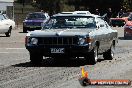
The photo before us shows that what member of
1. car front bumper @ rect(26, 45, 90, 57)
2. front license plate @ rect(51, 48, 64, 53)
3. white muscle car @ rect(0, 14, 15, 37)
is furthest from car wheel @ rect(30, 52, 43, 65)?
white muscle car @ rect(0, 14, 15, 37)

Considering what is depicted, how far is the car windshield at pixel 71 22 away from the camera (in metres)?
15.3

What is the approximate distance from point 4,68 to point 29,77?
7.57 ft

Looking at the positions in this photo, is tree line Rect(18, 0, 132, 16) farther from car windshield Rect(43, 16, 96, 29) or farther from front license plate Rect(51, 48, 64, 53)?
front license plate Rect(51, 48, 64, 53)

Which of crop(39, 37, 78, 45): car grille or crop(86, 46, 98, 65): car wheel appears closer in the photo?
crop(39, 37, 78, 45): car grille

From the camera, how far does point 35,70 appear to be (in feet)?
42.6

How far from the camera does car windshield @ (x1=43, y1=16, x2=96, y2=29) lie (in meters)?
15.3

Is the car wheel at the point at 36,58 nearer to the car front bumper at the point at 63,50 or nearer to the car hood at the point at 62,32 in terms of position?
the car front bumper at the point at 63,50

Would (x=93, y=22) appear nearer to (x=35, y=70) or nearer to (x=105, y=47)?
(x=105, y=47)

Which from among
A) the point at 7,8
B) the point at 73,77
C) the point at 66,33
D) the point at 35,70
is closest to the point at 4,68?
the point at 35,70

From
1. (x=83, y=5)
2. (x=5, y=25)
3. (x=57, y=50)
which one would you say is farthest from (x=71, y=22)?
(x=83, y=5)

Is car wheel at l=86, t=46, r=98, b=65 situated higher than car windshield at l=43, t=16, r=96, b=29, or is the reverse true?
car windshield at l=43, t=16, r=96, b=29

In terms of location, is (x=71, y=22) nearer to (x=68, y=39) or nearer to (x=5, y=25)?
(x=68, y=39)

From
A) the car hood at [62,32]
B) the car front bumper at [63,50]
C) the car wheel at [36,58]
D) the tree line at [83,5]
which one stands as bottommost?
the car wheel at [36,58]

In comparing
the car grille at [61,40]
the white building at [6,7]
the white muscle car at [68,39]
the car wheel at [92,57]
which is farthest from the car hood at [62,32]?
the white building at [6,7]
